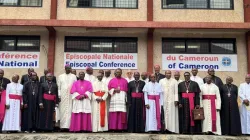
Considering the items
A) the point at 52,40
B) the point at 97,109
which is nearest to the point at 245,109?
the point at 97,109

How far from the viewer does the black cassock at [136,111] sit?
428 inches

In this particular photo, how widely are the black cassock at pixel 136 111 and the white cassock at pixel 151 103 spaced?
14 cm

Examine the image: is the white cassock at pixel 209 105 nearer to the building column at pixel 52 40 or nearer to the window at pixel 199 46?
the window at pixel 199 46

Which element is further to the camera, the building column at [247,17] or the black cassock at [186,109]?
the building column at [247,17]

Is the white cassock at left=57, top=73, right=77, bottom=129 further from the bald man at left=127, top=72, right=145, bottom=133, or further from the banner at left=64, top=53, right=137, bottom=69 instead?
the banner at left=64, top=53, right=137, bottom=69

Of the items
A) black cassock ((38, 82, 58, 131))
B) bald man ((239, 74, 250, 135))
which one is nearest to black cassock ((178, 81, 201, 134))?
bald man ((239, 74, 250, 135))

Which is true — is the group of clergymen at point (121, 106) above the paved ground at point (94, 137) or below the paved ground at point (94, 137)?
above

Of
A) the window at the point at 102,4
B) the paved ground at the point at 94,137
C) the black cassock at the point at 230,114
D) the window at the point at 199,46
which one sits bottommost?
the paved ground at the point at 94,137

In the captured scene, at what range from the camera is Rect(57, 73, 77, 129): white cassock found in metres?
11.2

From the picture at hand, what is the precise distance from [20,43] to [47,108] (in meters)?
6.39

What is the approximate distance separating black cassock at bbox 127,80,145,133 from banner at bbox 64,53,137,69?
16.6ft

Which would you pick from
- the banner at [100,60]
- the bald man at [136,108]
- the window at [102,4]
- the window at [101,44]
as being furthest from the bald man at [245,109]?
the window at [102,4]

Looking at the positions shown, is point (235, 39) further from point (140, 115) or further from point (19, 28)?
point (19, 28)

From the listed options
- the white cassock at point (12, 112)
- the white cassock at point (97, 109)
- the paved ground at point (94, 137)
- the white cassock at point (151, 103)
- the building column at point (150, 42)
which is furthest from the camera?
the building column at point (150, 42)
